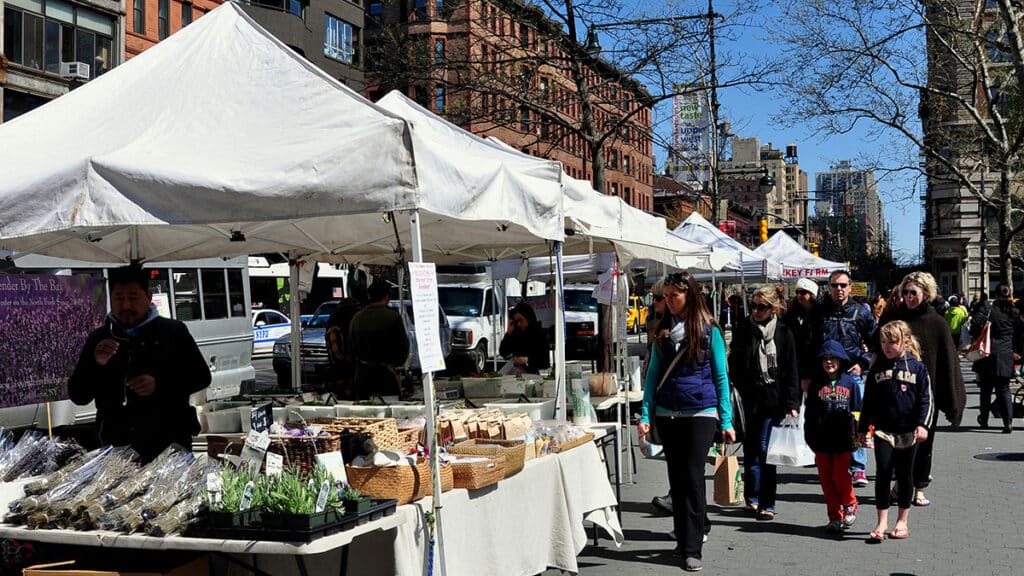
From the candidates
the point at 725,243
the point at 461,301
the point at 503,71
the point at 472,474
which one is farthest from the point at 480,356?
the point at 472,474

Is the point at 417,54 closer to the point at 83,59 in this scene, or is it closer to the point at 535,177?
the point at 535,177

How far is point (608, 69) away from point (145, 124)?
1500 centimetres

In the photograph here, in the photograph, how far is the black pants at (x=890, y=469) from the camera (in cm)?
804

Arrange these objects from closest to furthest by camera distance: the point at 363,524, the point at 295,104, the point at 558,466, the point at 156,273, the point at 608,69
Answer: the point at 363,524
the point at 295,104
the point at 558,466
the point at 156,273
the point at 608,69

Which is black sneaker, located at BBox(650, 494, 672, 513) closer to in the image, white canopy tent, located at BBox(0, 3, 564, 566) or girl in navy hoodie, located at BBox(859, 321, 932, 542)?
girl in navy hoodie, located at BBox(859, 321, 932, 542)

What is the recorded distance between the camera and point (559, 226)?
22.9 feet

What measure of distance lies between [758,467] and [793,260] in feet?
60.3

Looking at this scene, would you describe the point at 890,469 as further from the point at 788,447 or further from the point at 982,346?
the point at 982,346

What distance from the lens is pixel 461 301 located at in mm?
28344

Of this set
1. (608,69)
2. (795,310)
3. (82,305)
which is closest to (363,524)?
(82,305)

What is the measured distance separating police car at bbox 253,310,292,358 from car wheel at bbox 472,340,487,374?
973 centimetres

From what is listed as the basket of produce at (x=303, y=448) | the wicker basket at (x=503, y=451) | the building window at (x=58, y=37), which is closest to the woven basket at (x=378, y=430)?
the basket of produce at (x=303, y=448)

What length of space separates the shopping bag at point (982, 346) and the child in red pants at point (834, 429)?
6.87 meters

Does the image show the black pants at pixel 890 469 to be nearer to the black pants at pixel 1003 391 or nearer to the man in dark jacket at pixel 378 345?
the man in dark jacket at pixel 378 345
